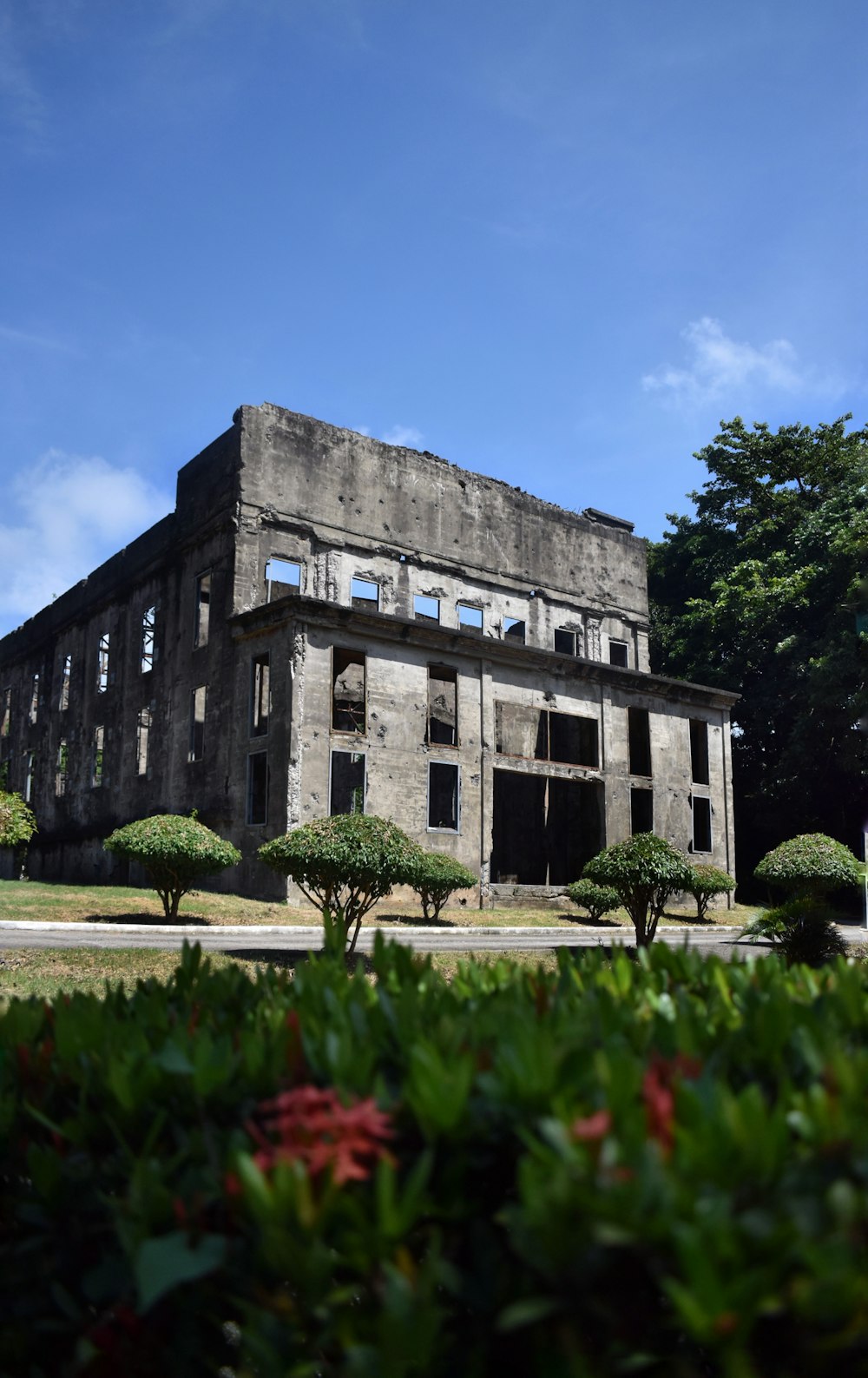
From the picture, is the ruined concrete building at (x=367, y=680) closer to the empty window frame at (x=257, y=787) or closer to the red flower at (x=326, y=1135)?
the empty window frame at (x=257, y=787)

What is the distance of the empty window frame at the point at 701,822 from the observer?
3578cm

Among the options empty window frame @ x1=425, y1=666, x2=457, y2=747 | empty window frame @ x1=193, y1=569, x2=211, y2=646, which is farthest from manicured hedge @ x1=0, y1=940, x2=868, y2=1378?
empty window frame @ x1=425, y1=666, x2=457, y2=747

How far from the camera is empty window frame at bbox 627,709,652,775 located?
35.1m

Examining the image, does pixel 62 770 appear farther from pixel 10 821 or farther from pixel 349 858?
pixel 349 858

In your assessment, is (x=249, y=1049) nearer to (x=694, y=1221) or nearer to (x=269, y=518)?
(x=694, y=1221)

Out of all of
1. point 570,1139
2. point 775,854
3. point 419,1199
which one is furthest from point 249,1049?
point 775,854

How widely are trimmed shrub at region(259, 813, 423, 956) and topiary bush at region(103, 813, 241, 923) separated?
420 centimetres

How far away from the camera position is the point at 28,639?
149 ft

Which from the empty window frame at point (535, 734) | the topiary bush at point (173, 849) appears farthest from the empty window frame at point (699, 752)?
the topiary bush at point (173, 849)

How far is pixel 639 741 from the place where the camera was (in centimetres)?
3600

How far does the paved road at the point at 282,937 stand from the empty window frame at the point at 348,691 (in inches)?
367

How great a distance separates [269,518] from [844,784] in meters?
22.5

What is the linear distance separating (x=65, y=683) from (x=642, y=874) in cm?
3087

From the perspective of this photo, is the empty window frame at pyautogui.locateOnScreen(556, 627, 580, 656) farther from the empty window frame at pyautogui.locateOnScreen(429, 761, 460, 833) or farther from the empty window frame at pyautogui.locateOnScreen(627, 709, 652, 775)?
the empty window frame at pyautogui.locateOnScreen(429, 761, 460, 833)
